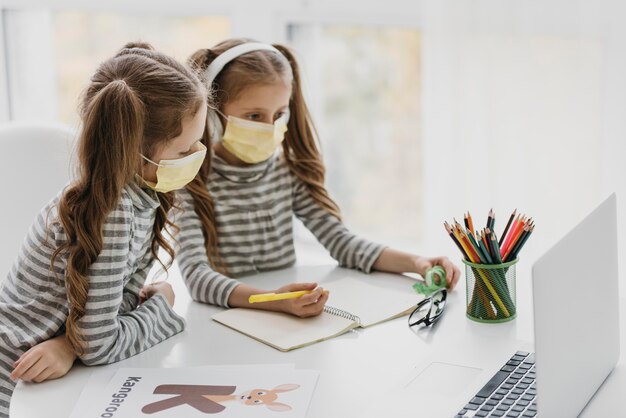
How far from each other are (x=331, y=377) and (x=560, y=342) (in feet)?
1.03

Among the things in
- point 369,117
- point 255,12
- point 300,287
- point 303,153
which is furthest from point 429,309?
point 369,117

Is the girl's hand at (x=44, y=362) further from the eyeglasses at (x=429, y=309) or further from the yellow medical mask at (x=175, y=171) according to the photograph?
the eyeglasses at (x=429, y=309)

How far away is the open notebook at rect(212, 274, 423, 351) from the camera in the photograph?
1.21 metres

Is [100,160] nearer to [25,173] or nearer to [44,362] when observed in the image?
[44,362]

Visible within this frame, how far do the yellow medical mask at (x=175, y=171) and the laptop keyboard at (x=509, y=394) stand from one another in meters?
0.52

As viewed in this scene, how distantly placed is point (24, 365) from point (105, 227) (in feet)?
0.67

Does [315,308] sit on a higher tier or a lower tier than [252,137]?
lower

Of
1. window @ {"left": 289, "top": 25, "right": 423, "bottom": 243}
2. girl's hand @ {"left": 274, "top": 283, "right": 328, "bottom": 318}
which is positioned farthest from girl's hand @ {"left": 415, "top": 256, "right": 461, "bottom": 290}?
window @ {"left": 289, "top": 25, "right": 423, "bottom": 243}

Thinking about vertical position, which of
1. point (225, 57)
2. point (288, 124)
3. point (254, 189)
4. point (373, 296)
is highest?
point (225, 57)

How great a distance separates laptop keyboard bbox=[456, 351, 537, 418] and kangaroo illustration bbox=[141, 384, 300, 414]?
222 mm

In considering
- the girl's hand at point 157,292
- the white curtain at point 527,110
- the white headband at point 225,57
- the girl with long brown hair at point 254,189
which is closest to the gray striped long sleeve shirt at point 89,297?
the girl's hand at point 157,292

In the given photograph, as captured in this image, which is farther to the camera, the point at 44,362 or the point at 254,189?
the point at 254,189

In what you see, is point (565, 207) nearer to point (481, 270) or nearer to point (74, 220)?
point (481, 270)

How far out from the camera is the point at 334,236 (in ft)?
5.16
